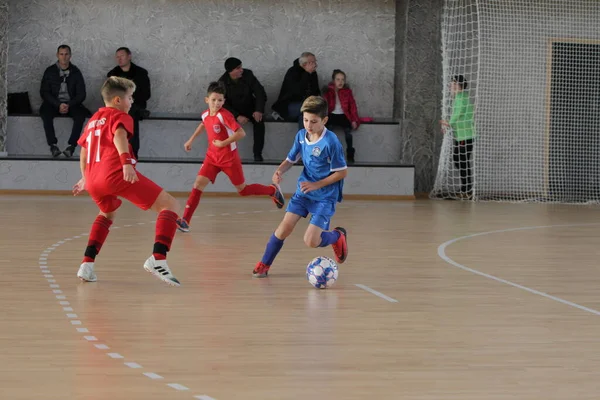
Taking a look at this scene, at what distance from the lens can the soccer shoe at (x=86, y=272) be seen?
6527 mm

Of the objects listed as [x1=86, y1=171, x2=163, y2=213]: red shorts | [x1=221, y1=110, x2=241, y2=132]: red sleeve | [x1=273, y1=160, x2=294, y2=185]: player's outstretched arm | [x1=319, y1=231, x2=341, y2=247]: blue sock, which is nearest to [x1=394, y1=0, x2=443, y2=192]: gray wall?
[x1=221, y1=110, x2=241, y2=132]: red sleeve

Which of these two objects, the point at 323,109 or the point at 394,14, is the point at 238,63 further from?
the point at 323,109

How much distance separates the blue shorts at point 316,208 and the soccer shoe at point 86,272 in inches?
51.5

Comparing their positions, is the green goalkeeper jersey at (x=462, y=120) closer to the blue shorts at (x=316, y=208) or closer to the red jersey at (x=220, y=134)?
the red jersey at (x=220, y=134)

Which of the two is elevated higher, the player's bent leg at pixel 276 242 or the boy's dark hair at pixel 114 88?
the boy's dark hair at pixel 114 88

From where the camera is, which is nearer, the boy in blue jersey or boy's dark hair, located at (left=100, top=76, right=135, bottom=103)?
boy's dark hair, located at (left=100, top=76, right=135, bottom=103)

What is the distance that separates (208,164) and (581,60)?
7606mm

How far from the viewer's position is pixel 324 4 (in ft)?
51.3

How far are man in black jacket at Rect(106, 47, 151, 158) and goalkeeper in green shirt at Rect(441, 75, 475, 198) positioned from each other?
4.13 m

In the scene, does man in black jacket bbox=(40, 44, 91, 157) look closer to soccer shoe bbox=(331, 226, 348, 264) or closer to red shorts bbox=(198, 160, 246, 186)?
red shorts bbox=(198, 160, 246, 186)

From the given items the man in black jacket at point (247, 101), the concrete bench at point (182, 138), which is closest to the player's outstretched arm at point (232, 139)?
the man in black jacket at point (247, 101)

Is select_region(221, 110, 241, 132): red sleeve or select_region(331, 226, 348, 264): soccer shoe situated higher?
select_region(221, 110, 241, 132): red sleeve

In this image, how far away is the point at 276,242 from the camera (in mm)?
6820

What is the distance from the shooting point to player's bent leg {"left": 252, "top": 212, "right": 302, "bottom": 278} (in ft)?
22.2
